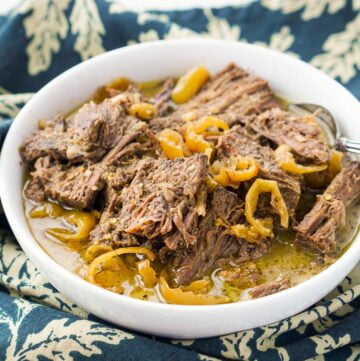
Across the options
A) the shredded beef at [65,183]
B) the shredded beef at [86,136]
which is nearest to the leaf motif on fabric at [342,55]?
the shredded beef at [86,136]

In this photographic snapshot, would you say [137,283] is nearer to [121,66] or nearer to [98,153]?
[98,153]

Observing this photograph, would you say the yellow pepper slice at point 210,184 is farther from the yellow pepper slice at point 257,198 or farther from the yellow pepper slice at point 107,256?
the yellow pepper slice at point 107,256

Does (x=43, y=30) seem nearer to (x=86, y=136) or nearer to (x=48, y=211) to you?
(x=86, y=136)

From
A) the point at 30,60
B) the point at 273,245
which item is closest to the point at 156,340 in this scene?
the point at 273,245

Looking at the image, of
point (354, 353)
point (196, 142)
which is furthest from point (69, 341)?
point (354, 353)

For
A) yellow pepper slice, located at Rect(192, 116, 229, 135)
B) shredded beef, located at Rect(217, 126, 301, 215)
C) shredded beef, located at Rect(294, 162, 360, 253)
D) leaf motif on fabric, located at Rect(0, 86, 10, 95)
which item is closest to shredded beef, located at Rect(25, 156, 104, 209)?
yellow pepper slice, located at Rect(192, 116, 229, 135)
